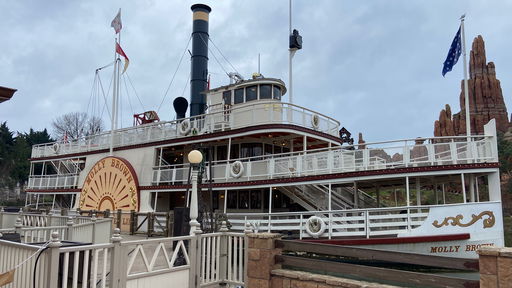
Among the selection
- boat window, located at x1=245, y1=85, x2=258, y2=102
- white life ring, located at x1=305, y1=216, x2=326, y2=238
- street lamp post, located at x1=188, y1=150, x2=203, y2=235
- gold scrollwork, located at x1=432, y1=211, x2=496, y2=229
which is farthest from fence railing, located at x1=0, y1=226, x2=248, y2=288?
boat window, located at x1=245, y1=85, x2=258, y2=102

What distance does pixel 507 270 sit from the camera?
3.98m

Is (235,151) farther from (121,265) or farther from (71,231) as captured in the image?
(121,265)

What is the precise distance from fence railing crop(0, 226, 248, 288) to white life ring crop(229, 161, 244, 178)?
6.01 meters

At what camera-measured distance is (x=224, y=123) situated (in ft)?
53.5

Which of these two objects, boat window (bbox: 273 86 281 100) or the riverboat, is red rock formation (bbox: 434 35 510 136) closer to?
the riverboat

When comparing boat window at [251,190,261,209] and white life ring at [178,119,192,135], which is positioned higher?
white life ring at [178,119,192,135]

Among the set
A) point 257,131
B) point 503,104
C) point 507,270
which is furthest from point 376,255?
point 503,104

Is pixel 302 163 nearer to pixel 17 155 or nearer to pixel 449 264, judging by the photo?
pixel 449 264

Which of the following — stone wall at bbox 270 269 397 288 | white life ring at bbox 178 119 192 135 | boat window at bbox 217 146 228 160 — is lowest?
stone wall at bbox 270 269 397 288

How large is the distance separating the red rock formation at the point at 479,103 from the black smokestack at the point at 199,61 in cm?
5768

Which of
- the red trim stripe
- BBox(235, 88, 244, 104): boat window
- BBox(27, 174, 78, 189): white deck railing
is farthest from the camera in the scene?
BBox(27, 174, 78, 189): white deck railing

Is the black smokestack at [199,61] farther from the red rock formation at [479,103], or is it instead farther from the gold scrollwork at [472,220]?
the red rock formation at [479,103]

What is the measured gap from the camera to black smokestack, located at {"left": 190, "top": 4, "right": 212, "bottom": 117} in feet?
71.9

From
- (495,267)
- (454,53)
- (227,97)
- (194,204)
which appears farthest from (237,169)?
(495,267)
